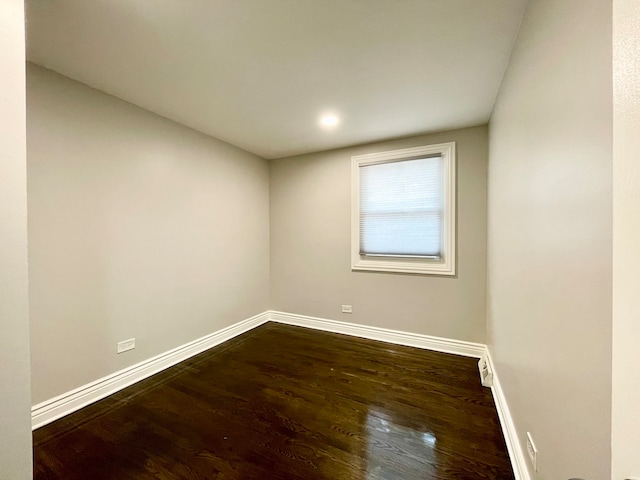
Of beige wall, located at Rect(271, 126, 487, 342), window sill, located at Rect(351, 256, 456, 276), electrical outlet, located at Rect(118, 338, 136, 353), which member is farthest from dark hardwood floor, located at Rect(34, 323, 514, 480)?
window sill, located at Rect(351, 256, 456, 276)

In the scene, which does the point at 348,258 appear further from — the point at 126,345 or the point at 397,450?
the point at 126,345

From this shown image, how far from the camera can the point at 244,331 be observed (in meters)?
3.42

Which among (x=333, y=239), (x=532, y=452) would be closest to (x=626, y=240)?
(x=532, y=452)

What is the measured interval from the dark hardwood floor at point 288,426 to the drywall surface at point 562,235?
48cm

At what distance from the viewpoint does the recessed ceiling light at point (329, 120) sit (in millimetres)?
2488

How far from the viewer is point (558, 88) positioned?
0.92 metres

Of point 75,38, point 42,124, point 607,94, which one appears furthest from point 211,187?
point 607,94

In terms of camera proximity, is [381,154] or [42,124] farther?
[381,154]

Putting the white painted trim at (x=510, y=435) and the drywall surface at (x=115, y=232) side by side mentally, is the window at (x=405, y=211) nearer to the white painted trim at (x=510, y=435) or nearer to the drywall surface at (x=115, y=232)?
the white painted trim at (x=510, y=435)

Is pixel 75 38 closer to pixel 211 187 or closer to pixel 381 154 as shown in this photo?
pixel 211 187

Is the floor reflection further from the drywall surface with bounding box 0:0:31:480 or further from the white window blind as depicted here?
the white window blind

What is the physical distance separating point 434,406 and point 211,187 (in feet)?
9.91

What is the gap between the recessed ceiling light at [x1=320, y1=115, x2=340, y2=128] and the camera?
2.49 metres

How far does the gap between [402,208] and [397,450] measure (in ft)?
7.57
